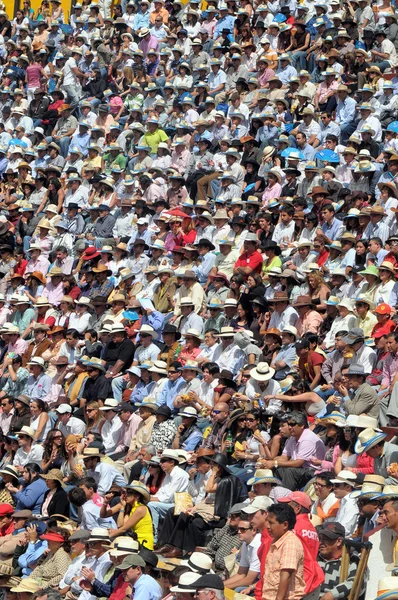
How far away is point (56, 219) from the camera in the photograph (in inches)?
885

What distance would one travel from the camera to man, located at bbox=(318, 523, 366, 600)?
10.6 m

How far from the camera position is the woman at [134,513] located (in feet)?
44.0

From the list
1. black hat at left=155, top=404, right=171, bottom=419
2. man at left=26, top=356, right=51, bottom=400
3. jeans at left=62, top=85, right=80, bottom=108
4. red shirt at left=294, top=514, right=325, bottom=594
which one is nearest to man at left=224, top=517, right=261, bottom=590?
red shirt at left=294, top=514, right=325, bottom=594

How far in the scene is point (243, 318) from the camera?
57.0 feet

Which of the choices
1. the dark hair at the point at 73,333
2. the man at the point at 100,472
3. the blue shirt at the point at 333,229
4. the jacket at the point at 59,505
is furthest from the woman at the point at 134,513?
the blue shirt at the point at 333,229

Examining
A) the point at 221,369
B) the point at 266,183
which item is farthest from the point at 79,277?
the point at 221,369

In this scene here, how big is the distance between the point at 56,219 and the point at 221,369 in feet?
22.9

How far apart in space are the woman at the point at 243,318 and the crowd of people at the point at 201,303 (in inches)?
1.2

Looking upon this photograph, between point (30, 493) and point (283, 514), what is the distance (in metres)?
5.75

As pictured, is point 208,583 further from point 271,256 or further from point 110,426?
point 271,256

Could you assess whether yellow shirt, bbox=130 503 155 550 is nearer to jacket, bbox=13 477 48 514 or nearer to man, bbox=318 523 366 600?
jacket, bbox=13 477 48 514

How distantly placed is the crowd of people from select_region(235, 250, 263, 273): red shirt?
0.11ft

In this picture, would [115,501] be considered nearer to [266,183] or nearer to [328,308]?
[328,308]

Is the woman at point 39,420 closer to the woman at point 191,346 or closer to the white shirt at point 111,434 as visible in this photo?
the white shirt at point 111,434
